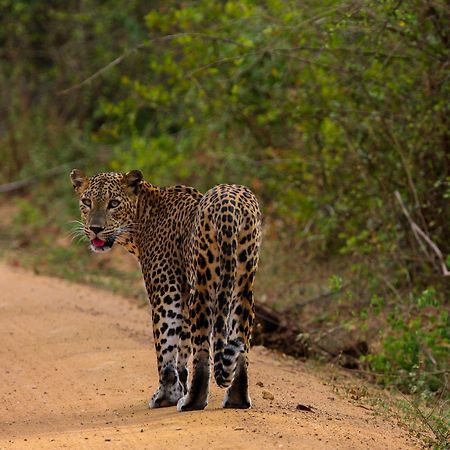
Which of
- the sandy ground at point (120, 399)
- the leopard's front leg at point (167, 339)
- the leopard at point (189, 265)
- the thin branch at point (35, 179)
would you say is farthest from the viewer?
the thin branch at point (35, 179)

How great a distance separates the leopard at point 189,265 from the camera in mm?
6457

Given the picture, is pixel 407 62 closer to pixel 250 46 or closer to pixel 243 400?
pixel 250 46

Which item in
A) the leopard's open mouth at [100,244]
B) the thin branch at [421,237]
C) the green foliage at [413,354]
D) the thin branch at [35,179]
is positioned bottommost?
the thin branch at [35,179]

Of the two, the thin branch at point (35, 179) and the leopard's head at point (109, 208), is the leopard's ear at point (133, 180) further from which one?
the thin branch at point (35, 179)

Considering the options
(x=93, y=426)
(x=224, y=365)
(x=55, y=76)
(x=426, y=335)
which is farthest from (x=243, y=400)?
(x=55, y=76)

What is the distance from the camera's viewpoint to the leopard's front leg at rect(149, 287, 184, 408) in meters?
7.12

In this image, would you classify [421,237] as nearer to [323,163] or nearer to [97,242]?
[323,163]

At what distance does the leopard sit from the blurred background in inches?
69.8

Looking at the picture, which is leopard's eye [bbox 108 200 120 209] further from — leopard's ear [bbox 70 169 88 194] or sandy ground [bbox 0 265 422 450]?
sandy ground [bbox 0 265 422 450]

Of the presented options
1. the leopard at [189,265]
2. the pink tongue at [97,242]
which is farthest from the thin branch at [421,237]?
the pink tongue at [97,242]

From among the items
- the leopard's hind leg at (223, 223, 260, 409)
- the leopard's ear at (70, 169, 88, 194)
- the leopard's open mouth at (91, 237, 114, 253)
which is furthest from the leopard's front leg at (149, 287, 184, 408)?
the leopard's ear at (70, 169, 88, 194)

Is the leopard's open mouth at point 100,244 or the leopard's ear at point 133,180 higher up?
the leopard's ear at point 133,180

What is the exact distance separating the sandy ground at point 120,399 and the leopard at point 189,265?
0.24 m

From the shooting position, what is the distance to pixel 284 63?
40.5 ft
